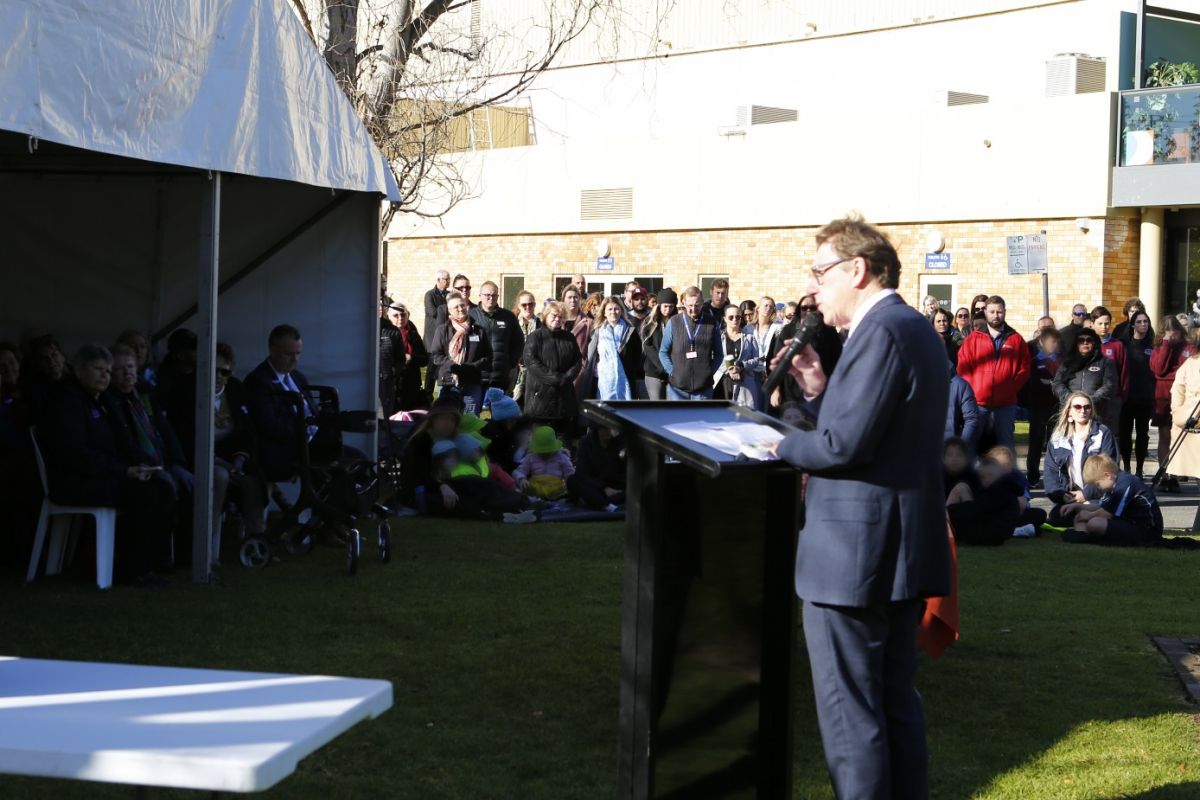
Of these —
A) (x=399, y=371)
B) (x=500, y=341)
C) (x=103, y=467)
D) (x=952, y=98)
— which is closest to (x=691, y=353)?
(x=500, y=341)

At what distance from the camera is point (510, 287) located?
37000 millimetres

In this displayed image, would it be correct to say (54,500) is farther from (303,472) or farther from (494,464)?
(494,464)

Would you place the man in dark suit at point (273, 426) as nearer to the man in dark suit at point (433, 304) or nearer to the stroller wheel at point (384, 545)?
the stroller wheel at point (384, 545)

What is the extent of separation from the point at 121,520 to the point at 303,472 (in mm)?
Answer: 1342

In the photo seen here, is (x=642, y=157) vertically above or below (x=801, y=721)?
above

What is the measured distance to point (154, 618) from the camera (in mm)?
8695

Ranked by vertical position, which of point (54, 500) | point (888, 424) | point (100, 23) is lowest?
point (54, 500)

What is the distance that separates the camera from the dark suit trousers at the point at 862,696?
179 inches

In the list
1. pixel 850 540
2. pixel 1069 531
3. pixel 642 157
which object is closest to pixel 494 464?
pixel 1069 531

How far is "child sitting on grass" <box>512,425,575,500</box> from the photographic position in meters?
14.7

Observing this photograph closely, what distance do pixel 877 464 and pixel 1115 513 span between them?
30.6ft

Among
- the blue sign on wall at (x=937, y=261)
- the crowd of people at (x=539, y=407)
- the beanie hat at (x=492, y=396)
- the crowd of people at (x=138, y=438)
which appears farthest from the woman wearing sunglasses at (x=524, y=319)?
the blue sign on wall at (x=937, y=261)

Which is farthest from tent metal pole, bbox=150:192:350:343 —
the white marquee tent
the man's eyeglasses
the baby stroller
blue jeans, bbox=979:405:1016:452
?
the man's eyeglasses

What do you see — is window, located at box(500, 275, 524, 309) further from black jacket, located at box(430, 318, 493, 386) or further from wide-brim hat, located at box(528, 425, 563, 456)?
wide-brim hat, located at box(528, 425, 563, 456)
